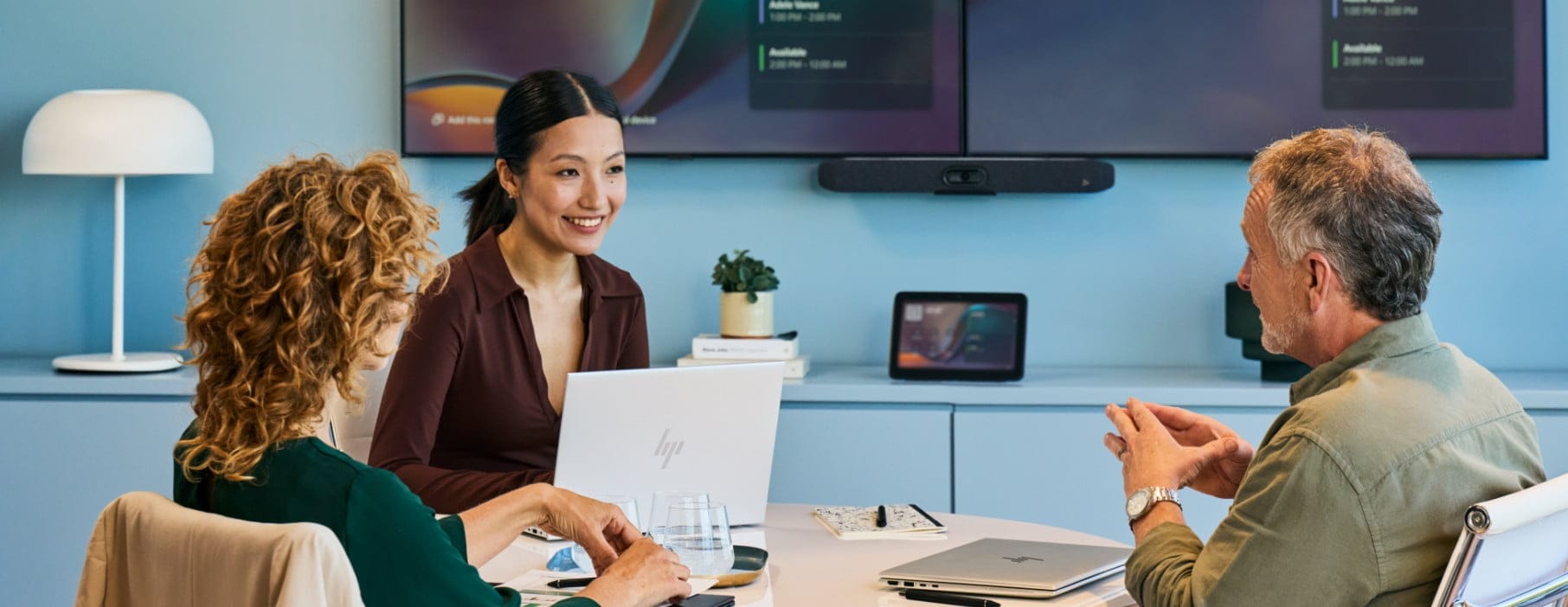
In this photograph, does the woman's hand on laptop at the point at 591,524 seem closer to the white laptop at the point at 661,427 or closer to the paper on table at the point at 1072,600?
the white laptop at the point at 661,427

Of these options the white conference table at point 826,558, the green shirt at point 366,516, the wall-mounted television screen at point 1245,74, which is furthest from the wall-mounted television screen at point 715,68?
the green shirt at point 366,516

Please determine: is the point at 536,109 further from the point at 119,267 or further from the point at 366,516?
the point at 119,267

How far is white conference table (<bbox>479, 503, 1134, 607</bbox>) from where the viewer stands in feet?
5.72

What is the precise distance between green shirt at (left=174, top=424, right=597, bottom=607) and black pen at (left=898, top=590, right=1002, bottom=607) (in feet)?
1.84

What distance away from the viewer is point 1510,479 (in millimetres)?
1493

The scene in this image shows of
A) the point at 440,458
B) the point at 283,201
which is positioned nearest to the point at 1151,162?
the point at 440,458

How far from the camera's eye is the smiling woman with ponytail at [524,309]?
86.9 inches

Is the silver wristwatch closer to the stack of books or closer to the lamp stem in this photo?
the stack of books

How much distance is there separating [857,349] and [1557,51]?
179cm

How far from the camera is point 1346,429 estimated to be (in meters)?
1.43

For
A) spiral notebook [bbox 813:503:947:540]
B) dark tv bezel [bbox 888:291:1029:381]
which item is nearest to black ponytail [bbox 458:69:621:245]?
spiral notebook [bbox 813:503:947:540]

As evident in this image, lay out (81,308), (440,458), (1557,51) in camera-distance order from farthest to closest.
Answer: (81,308)
(1557,51)
(440,458)

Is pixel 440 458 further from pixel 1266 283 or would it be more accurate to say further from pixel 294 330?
pixel 1266 283

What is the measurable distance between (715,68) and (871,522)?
64.8 inches
